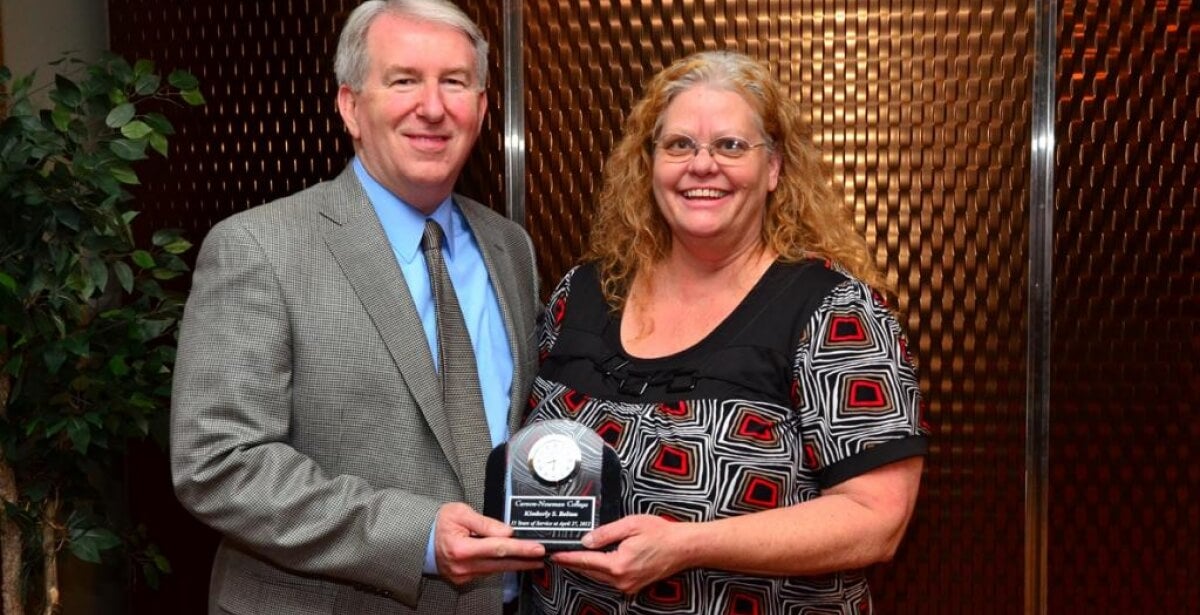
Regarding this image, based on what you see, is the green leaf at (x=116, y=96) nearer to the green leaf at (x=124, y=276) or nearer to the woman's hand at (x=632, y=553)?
the green leaf at (x=124, y=276)

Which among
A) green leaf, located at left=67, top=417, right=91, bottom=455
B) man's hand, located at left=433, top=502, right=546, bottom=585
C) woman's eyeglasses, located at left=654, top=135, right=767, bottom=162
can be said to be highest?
woman's eyeglasses, located at left=654, top=135, right=767, bottom=162

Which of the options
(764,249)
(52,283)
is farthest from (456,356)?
(52,283)

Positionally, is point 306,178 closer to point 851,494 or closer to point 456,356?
point 456,356

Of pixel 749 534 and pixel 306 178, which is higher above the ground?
pixel 306 178

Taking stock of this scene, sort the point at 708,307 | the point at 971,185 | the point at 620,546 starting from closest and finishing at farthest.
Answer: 1. the point at 620,546
2. the point at 708,307
3. the point at 971,185

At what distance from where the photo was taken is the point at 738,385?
201cm

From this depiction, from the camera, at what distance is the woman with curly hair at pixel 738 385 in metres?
1.92

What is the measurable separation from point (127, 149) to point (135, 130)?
53 mm

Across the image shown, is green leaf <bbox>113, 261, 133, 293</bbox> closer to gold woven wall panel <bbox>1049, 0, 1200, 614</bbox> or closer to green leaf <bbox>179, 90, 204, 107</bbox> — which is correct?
green leaf <bbox>179, 90, 204, 107</bbox>

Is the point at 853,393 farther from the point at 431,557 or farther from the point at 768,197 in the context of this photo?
the point at 431,557

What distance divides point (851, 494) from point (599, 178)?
170cm

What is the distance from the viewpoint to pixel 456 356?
2168mm

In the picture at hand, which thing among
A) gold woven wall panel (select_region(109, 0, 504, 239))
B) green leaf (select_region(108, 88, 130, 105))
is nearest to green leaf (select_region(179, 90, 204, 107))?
green leaf (select_region(108, 88, 130, 105))

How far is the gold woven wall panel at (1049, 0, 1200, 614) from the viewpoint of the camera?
316 centimetres
